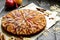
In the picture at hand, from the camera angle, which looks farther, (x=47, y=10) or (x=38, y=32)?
(x=47, y=10)

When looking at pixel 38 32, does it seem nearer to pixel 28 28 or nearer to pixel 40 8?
pixel 28 28

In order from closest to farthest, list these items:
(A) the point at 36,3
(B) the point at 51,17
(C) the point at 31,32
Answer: (C) the point at 31,32 → (B) the point at 51,17 → (A) the point at 36,3

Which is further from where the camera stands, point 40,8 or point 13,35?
point 40,8

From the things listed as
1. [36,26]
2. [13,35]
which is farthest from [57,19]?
[13,35]

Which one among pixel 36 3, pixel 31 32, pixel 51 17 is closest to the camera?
pixel 31 32

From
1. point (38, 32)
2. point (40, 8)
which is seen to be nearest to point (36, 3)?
point (40, 8)

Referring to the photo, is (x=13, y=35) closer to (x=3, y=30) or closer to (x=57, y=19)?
(x=3, y=30)
